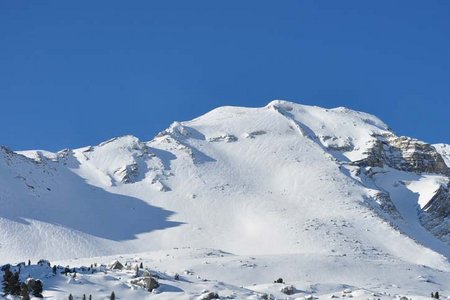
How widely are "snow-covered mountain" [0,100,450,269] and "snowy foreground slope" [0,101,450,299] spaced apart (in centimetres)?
30

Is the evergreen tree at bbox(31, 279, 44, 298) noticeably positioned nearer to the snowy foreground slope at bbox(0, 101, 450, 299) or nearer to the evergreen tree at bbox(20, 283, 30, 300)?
the evergreen tree at bbox(20, 283, 30, 300)

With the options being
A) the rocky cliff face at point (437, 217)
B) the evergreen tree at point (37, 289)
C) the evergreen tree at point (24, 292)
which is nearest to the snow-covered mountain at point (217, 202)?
the rocky cliff face at point (437, 217)

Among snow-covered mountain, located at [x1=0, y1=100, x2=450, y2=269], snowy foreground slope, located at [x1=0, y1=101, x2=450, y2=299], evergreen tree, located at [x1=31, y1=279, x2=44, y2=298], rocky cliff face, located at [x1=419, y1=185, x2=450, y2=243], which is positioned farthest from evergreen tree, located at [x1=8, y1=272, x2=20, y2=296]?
rocky cliff face, located at [x1=419, y1=185, x2=450, y2=243]

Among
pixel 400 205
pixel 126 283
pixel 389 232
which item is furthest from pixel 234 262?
pixel 400 205

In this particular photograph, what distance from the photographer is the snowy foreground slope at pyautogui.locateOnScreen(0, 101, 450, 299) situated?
115 m

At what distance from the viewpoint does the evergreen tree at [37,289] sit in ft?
222

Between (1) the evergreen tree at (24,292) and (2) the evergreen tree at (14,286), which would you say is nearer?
(1) the evergreen tree at (24,292)

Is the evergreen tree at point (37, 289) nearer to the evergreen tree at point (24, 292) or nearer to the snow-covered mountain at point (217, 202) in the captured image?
the evergreen tree at point (24, 292)

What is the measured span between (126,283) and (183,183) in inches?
4008

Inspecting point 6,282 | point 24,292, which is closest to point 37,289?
point 24,292

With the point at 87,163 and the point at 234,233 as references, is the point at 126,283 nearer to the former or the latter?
the point at 234,233

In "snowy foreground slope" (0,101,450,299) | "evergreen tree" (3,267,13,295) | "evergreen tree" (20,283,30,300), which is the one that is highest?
"snowy foreground slope" (0,101,450,299)

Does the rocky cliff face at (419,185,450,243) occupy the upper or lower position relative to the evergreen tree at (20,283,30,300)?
upper

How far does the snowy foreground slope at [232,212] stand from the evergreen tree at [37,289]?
108 feet
